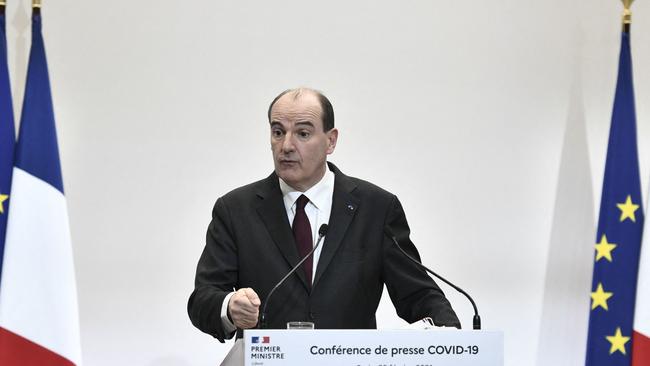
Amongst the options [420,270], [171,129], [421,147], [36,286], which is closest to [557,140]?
[421,147]

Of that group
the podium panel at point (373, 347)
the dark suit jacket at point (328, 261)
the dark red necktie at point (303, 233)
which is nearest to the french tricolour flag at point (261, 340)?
the podium panel at point (373, 347)

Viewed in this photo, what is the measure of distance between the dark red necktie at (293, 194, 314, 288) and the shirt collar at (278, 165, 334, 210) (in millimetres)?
22

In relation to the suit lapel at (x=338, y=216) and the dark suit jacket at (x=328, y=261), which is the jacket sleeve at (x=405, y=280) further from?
the suit lapel at (x=338, y=216)

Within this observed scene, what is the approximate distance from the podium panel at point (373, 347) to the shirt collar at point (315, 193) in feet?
3.43

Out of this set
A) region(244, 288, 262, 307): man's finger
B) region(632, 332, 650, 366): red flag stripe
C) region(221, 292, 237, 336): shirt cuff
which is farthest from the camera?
region(632, 332, 650, 366): red flag stripe

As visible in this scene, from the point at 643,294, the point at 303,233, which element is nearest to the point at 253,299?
the point at 303,233

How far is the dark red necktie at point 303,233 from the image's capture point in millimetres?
3279

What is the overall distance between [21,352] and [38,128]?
82cm

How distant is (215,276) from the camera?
3.21m

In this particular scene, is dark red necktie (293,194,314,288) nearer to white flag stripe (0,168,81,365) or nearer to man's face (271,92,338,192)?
man's face (271,92,338,192)

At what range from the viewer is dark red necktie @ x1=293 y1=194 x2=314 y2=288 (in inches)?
129

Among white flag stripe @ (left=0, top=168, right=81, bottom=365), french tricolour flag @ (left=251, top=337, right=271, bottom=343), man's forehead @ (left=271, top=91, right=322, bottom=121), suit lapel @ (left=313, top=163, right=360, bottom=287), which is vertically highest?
man's forehead @ (left=271, top=91, right=322, bottom=121)

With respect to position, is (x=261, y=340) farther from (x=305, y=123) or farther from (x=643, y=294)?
(x=643, y=294)

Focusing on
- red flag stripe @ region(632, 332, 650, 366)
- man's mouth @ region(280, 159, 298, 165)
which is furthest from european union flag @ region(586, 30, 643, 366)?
man's mouth @ region(280, 159, 298, 165)
